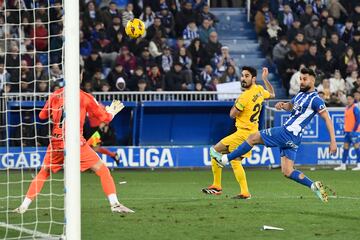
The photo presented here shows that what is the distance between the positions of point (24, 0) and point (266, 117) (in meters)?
7.49

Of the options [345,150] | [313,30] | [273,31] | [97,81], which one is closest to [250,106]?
[345,150]

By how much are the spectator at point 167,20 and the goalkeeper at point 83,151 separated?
15308 mm

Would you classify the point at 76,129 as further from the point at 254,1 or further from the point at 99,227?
the point at 254,1

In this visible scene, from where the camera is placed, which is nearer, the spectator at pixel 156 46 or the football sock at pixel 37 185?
the football sock at pixel 37 185

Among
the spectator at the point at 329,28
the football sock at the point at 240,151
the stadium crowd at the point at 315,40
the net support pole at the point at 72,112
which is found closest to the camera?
the net support pole at the point at 72,112

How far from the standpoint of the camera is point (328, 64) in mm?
28422

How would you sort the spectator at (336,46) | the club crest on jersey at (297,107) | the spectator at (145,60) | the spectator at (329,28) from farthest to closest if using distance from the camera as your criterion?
the spectator at (329,28)
the spectator at (336,46)
the spectator at (145,60)
the club crest on jersey at (297,107)

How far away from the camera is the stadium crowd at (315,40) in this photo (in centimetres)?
2772

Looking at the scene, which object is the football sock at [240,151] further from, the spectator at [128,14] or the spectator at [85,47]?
the spectator at [128,14]

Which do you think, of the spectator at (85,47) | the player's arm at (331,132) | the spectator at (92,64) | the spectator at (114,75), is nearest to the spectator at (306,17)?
the spectator at (114,75)

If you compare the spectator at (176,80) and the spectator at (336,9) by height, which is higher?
the spectator at (336,9)

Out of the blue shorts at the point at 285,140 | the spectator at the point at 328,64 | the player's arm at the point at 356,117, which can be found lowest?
the player's arm at the point at 356,117

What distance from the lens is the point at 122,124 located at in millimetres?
25625

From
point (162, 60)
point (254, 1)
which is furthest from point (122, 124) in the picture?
point (254, 1)
